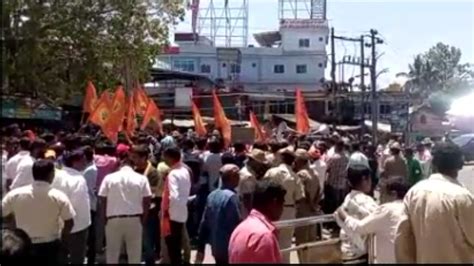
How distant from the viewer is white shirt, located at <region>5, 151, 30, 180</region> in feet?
31.4

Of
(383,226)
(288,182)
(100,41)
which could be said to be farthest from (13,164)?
(100,41)

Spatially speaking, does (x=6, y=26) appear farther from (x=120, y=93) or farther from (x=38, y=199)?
(x=120, y=93)

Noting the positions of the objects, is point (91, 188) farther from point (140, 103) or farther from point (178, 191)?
point (140, 103)

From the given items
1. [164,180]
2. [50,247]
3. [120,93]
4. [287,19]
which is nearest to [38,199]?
[50,247]

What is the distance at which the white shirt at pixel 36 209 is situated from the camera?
300 inches

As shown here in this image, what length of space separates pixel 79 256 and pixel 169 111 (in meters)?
34.9

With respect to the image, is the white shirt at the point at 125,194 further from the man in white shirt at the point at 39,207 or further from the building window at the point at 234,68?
the building window at the point at 234,68

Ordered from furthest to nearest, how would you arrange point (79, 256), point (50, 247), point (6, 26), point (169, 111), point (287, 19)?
point (287, 19), point (169, 111), point (79, 256), point (6, 26), point (50, 247)

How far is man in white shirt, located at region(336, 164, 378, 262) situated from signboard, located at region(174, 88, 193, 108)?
3707 centimetres

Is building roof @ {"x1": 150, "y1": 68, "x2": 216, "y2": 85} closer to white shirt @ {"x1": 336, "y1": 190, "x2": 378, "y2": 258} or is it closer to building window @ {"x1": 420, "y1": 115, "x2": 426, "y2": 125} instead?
→ building window @ {"x1": 420, "y1": 115, "x2": 426, "y2": 125}

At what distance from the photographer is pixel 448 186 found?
548 centimetres

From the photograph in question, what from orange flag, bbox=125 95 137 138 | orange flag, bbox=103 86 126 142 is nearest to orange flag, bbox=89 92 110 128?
orange flag, bbox=103 86 126 142

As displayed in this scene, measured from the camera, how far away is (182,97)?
45.3m

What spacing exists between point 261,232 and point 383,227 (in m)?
1.80
